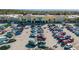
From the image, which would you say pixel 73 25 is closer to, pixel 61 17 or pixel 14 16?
pixel 61 17

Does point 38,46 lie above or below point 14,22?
below

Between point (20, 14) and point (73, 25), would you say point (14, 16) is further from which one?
point (73, 25)
